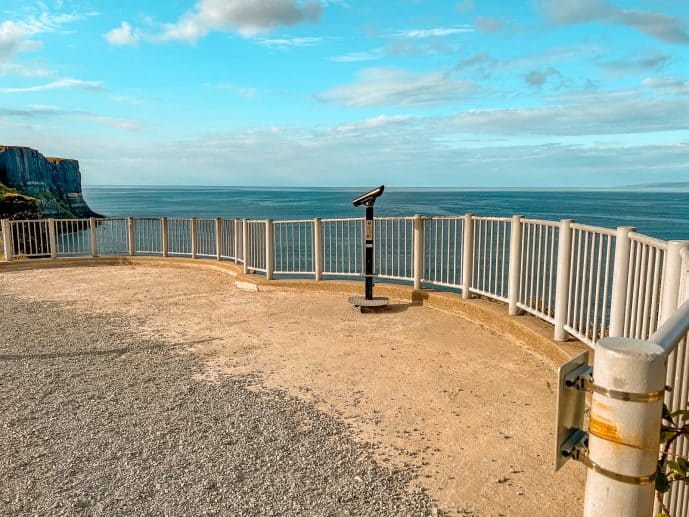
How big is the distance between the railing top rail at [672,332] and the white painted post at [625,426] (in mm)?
94

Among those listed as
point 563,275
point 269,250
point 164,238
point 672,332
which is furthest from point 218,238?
point 672,332

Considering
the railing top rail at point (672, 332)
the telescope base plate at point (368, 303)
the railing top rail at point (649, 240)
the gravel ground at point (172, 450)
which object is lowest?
the gravel ground at point (172, 450)

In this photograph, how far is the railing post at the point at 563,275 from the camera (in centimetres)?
529

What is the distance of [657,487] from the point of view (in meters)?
1.47

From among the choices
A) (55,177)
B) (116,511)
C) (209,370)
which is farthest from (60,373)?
(55,177)

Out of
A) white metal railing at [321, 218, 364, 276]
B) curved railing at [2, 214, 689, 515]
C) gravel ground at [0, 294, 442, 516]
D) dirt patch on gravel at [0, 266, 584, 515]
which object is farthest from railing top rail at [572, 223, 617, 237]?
white metal railing at [321, 218, 364, 276]

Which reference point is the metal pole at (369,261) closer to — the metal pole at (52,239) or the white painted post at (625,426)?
the white painted post at (625,426)

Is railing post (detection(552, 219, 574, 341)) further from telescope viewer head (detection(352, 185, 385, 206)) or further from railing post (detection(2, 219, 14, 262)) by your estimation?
railing post (detection(2, 219, 14, 262))

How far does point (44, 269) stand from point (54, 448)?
1133 cm

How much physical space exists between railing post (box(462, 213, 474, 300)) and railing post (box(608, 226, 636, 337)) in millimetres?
3091

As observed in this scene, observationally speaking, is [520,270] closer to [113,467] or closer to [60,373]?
[113,467]

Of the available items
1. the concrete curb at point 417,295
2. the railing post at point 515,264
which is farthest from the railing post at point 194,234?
the railing post at point 515,264

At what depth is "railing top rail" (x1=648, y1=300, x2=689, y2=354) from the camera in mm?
1444

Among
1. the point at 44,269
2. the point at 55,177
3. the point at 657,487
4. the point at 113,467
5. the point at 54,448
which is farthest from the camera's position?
the point at 55,177
